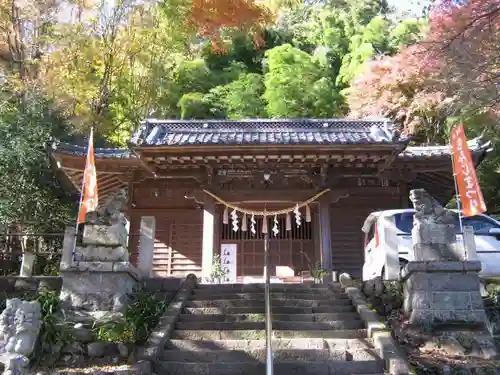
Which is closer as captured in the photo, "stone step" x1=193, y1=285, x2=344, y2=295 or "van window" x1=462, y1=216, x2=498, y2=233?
"stone step" x1=193, y1=285, x2=344, y2=295

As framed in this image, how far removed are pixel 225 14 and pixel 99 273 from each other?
11997 millimetres

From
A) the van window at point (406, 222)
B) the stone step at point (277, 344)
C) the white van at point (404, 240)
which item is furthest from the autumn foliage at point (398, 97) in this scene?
the stone step at point (277, 344)

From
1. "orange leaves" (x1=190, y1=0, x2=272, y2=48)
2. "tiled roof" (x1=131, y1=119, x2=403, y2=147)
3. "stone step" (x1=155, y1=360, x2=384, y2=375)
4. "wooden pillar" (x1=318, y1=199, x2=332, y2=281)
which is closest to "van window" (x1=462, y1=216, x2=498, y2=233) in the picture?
"tiled roof" (x1=131, y1=119, x2=403, y2=147)

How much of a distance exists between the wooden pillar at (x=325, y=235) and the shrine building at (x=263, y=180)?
26 mm

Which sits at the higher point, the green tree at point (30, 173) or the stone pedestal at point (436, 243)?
the green tree at point (30, 173)

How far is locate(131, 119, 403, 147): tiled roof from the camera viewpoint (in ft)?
36.9

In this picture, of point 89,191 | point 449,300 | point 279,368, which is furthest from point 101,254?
point 449,300

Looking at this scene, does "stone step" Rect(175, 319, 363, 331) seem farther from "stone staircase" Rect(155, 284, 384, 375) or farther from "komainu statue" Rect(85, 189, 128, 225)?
"komainu statue" Rect(85, 189, 128, 225)

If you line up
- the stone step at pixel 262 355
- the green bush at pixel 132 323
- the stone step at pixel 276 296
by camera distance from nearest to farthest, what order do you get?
1. the stone step at pixel 262 355
2. the green bush at pixel 132 323
3. the stone step at pixel 276 296

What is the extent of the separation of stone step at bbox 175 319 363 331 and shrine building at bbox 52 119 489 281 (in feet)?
11.3

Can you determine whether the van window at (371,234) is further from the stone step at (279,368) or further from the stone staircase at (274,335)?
the stone step at (279,368)

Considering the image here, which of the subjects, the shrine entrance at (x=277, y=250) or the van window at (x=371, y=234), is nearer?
the van window at (x=371, y=234)

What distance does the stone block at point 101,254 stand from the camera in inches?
337

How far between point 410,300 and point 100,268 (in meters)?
5.39
